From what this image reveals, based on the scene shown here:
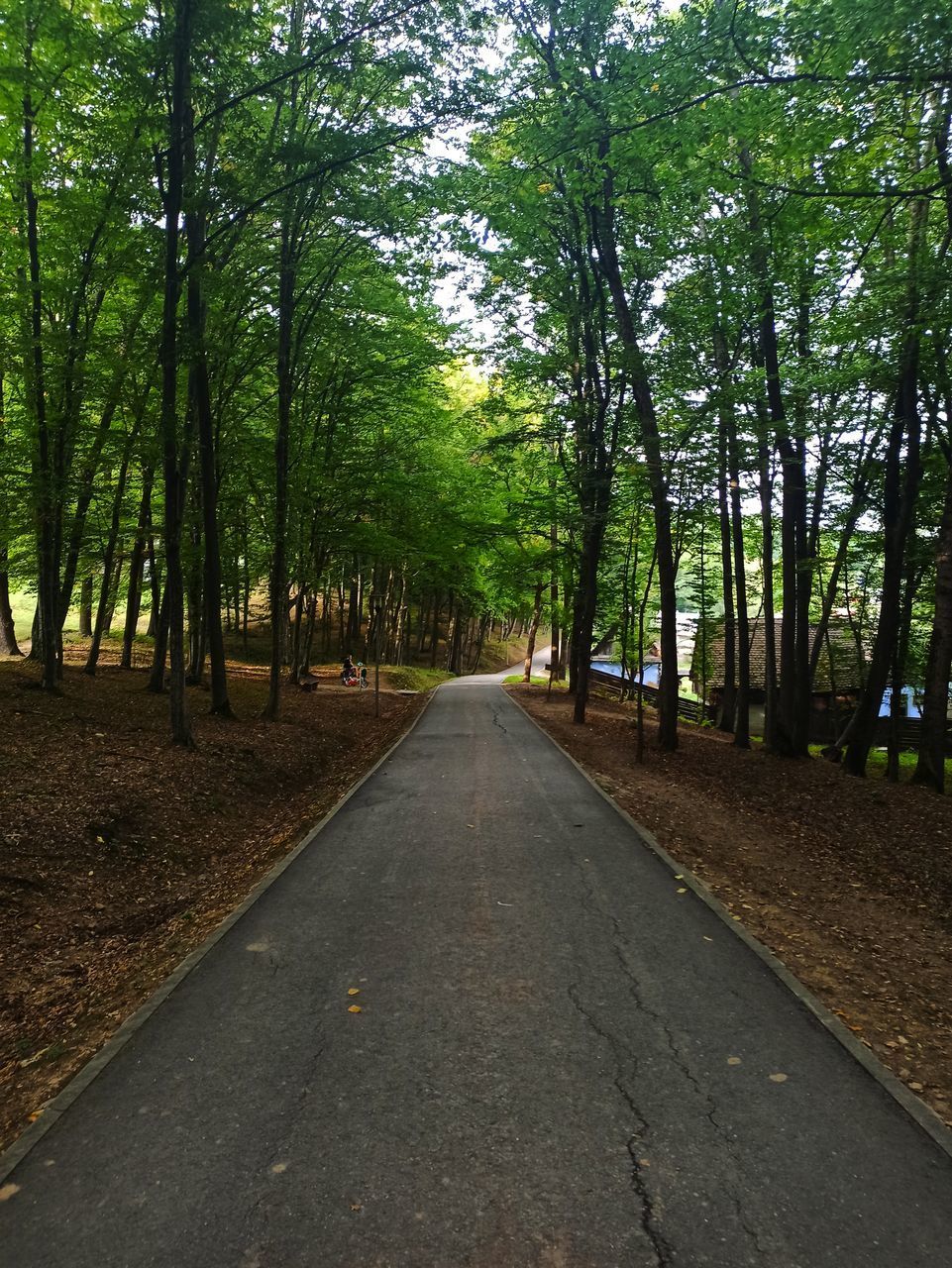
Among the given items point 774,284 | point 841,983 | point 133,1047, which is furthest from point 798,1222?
point 774,284

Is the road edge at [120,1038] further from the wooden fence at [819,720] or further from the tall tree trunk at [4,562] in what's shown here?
the wooden fence at [819,720]

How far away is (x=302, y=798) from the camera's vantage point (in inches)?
423

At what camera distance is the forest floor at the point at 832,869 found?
456 cm

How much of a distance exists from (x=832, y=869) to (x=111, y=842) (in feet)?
27.1

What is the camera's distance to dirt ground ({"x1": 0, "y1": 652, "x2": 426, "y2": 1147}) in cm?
460

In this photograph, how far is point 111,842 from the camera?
Answer: 7.43 metres

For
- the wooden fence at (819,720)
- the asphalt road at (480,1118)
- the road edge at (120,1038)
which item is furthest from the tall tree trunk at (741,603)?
the road edge at (120,1038)

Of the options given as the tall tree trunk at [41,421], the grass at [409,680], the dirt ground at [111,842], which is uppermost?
the tall tree trunk at [41,421]

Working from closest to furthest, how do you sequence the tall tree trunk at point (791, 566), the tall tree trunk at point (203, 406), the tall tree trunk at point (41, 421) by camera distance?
the tall tree trunk at point (203, 406) < the tall tree trunk at point (41, 421) < the tall tree trunk at point (791, 566)

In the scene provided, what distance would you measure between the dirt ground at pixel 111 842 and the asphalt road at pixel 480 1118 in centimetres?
68

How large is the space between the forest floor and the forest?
6.91 feet

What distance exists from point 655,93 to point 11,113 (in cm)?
999

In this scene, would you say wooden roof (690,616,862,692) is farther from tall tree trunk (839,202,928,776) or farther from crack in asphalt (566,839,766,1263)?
crack in asphalt (566,839,766,1263)

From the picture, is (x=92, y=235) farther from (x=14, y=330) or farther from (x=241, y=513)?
(x=241, y=513)
